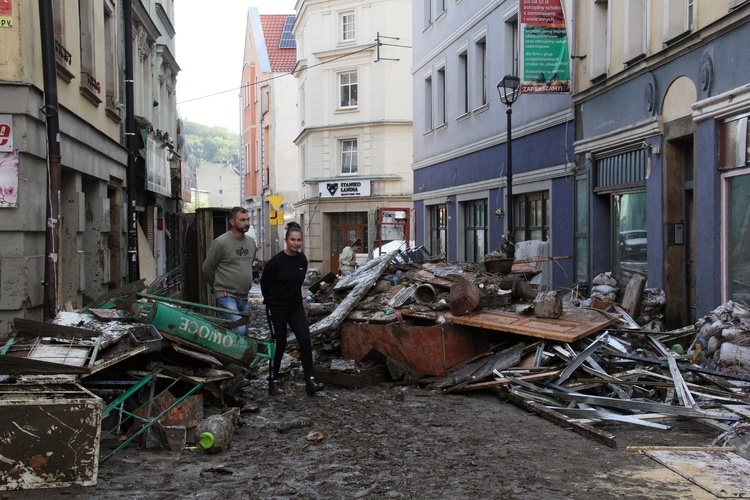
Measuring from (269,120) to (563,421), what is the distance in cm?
4262

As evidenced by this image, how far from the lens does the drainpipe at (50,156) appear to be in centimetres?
893

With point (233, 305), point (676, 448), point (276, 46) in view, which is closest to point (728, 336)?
point (676, 448)

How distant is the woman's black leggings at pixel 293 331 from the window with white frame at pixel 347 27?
30.7m

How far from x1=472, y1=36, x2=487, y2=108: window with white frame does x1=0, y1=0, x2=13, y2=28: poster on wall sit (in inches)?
543

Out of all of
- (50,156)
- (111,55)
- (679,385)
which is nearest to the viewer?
(679,385)

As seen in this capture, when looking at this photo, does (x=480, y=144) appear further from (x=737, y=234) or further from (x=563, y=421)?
(x=563, y=421)

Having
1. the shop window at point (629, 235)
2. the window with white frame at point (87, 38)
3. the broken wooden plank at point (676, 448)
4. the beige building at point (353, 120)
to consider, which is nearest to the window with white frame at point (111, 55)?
the window with white frame at point (87, 38)

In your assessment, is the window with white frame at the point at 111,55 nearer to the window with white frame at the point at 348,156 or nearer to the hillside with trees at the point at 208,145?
the window with white frame at the point at 348,156

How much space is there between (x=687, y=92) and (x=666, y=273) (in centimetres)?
253

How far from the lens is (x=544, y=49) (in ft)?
48.2

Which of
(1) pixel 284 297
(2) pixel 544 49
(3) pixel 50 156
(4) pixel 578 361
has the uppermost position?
(2) pixel 544 49

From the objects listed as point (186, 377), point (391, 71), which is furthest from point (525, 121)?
point (391, 71)

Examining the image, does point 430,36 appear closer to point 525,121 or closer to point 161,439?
point 525,121

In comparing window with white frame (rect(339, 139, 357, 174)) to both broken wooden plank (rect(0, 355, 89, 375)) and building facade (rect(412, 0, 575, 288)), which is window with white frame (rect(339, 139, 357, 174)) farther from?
broken wooden plank (rect(0, 355, 89, 375))
